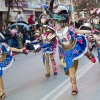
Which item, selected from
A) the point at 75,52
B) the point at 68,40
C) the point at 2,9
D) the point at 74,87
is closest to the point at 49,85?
the point at 74,87

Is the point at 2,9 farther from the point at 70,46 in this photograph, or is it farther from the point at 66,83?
the point at 70,46

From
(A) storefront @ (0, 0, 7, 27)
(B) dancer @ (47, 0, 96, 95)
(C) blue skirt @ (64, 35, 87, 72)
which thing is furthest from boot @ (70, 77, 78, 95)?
(A) storefront @ (0, 0, 7, 27)

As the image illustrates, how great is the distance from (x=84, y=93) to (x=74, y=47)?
3.35 ft

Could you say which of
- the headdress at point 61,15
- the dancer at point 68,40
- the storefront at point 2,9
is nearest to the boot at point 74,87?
the dancer at point 68,40

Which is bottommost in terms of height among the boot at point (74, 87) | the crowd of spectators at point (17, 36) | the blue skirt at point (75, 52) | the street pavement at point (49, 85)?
the crowd of spectators at point (17, 36)

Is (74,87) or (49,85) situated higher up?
(74,87)

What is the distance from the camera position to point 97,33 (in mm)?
7660

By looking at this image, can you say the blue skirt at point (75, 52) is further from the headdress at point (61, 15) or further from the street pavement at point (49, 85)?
the street pavement at point (49, 85)

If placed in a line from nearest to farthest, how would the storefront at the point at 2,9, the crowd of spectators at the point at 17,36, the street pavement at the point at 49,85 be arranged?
the street pavement at the point at 49,85 → the crowd of spectators at the point at 17,36 → the storefront at the point at 2,9

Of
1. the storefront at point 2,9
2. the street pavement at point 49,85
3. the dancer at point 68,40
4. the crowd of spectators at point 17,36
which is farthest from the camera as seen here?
the storefront at point 2,9

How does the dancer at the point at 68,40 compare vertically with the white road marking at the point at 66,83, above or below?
above

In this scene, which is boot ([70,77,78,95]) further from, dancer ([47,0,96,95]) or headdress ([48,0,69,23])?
headdress ([48,0,69,23])

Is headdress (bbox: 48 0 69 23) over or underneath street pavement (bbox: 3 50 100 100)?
over

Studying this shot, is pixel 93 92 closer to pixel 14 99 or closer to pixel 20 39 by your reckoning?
pixel 14 99
